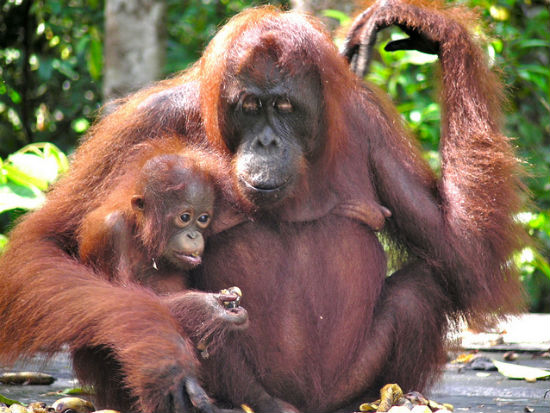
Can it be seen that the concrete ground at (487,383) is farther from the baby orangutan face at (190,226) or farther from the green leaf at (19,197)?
the green leaf at (19,197)

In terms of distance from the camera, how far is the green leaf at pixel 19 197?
4.73 metres

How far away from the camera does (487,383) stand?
183 inches

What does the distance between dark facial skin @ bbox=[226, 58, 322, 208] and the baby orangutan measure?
0.84 feet

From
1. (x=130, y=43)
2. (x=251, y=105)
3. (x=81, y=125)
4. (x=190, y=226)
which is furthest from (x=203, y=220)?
(x=81, y=125)

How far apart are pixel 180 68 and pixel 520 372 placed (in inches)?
185

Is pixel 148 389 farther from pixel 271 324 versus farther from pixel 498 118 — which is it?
pixel 498 118

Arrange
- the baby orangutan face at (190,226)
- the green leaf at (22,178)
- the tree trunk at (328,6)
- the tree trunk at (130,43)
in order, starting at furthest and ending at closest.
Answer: the tree trunk at (130,43) → the tree trunk at (328,6) → the green leaf at (22,178) → the baby orangutan face at (190,226)

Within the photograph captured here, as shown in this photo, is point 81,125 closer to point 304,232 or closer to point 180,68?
point 180,68

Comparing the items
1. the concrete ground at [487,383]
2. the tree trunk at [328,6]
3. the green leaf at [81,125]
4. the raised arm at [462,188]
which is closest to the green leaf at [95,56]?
the green leaf at [81,125]

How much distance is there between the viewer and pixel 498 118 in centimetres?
421

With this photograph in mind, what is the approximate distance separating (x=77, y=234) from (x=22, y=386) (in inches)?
54.3

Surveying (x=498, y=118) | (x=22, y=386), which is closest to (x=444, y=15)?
(x=498, y=118)

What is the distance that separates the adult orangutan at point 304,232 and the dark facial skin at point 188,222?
0.49 ft

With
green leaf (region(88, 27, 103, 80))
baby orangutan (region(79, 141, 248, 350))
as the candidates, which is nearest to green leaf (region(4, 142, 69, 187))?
baby orangutan (region(79, 141, 248, 350))
